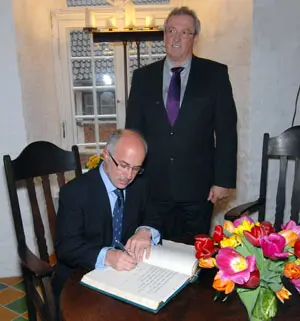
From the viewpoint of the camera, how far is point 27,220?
2.54 m

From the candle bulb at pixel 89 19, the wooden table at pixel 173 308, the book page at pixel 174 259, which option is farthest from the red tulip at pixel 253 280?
the candle bulb at pixel 89 19

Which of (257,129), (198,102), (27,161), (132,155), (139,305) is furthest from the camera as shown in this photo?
(257,129)

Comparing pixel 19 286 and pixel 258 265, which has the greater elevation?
pixel 258 265

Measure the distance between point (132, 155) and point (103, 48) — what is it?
2.04m

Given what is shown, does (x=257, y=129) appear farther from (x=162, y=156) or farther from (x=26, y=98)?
(x=26, y=98)

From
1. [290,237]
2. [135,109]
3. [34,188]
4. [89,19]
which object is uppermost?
[89,19]

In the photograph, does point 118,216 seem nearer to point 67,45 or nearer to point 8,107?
point 8,107

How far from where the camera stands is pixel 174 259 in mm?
1245

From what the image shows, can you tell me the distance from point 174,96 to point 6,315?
1539 millimetres

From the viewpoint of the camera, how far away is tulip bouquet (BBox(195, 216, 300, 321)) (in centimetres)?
83

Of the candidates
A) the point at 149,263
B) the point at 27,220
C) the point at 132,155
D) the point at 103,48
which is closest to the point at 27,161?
the point at 132,155

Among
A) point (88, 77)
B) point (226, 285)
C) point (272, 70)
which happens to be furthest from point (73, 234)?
point (88, 77)

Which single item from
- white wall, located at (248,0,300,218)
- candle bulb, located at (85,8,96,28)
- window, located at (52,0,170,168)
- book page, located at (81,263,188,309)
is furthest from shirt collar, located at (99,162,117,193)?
window, located at (52,0,170,168)

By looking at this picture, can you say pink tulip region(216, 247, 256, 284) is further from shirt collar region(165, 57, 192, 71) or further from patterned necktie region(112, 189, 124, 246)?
shirt collar region(165, 57, 192, 71)
